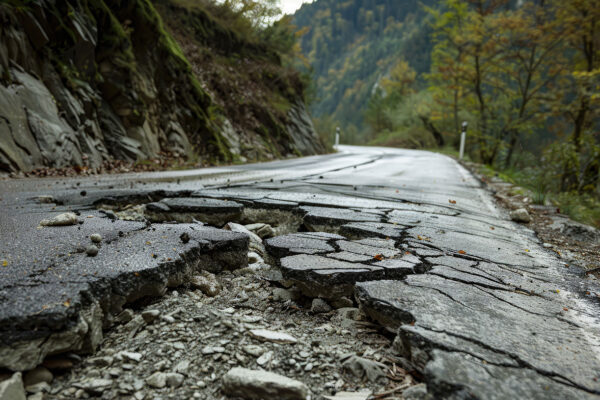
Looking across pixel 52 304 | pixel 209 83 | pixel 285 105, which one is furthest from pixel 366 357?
pixel 285 105

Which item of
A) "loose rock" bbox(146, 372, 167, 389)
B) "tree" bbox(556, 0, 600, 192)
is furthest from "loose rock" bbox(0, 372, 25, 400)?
"tree" bbox(556, 0, 600, 192)

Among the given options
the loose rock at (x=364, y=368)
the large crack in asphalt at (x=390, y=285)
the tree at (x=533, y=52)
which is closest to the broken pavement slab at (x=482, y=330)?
the large crack in asphalt at (x=390, y=285)

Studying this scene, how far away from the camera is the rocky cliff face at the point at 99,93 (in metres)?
5.84

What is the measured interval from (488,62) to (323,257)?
1564 cm

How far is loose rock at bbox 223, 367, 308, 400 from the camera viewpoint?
46.7 inches

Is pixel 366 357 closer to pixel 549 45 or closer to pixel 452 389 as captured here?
pixel 452 389

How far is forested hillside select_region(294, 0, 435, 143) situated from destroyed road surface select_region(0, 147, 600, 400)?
7470 centimetres

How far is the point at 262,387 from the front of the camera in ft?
3.94

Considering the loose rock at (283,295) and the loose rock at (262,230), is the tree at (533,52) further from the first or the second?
the loose rock at (283,295)

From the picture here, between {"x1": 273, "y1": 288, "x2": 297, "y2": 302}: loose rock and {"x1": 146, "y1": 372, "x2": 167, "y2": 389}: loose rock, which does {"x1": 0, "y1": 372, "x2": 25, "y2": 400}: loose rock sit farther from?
{"x1": 273, "y1": 288, "x2": 297, "y2": 302}: loose rock

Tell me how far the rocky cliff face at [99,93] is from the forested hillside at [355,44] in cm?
6754

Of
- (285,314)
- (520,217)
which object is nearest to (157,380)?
(285,314)

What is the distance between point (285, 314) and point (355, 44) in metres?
138

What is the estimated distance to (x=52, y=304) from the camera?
1335 mm
